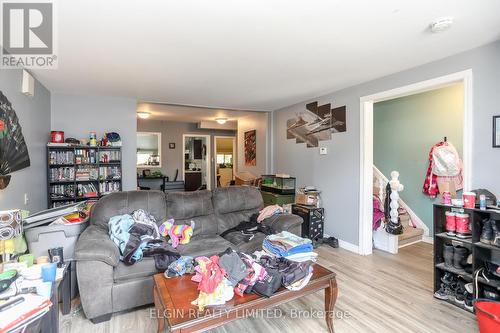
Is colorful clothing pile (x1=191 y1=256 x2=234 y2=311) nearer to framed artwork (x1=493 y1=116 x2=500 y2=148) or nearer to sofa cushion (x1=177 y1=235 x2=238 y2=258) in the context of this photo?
sofa cushion (x1=177 y1=235 x2=238 y2=258)

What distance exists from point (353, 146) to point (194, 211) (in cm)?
235

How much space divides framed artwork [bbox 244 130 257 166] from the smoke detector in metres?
4.37

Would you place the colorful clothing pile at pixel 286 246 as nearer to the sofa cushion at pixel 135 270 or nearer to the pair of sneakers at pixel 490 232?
the sofa cushion at pixel 135 270

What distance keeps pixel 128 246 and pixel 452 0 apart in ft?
9.70

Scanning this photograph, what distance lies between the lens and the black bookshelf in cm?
385

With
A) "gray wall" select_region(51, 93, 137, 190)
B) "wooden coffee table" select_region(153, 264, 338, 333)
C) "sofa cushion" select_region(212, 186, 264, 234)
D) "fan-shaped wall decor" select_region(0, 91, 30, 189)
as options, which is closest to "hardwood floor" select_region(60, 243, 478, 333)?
"wooden coffee table" select_region(153, 264, 338, 333)

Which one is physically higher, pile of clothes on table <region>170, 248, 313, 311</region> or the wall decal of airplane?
the wall decal of airplane

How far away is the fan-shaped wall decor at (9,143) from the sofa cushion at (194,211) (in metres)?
1.43


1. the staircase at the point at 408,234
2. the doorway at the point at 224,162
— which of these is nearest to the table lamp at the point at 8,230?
the staircase at the point at 408,234

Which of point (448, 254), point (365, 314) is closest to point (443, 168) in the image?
point (448, 254)

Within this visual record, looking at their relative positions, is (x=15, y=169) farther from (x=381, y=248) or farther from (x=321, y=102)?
(x=381, y=248)

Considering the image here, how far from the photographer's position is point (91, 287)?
2.05 metres

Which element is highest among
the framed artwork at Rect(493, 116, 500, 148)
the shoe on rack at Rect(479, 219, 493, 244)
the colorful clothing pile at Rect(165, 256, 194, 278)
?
the framed artwork at Rect(493, 116, 500, 148)

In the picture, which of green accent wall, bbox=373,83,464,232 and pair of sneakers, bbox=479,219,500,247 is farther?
green accent wall, bbox=373,83,464,232
